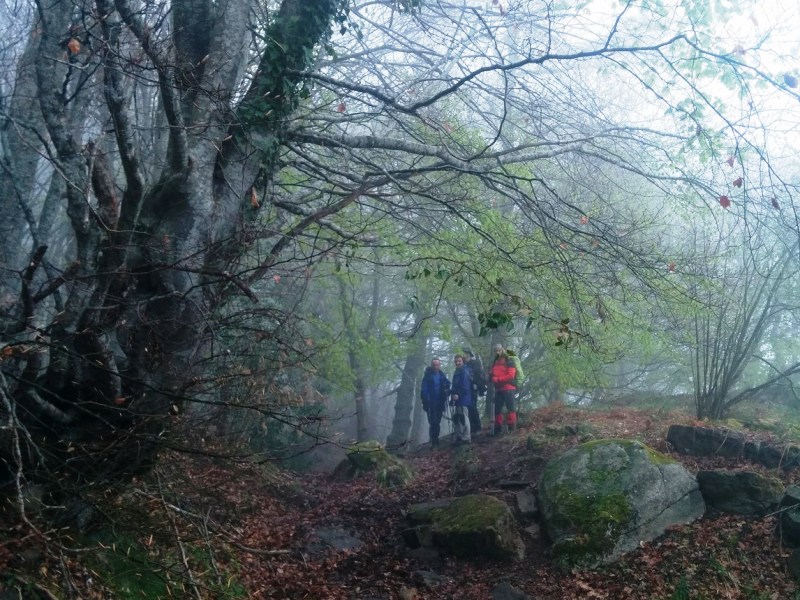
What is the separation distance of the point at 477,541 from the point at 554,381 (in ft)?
32.5

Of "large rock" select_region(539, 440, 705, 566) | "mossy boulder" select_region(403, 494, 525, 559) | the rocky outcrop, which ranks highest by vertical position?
the rocky outcrop

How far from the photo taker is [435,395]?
1443 cm

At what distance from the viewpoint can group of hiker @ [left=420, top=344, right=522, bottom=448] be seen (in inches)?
501

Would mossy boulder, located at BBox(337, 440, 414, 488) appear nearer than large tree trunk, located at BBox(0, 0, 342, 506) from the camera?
No

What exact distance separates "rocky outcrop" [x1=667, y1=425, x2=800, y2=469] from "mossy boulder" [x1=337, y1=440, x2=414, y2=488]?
175 inches

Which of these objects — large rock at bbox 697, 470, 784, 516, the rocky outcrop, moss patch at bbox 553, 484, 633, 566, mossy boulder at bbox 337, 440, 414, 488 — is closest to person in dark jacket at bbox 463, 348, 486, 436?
mossy boulder at bbox 337, 440, 414, 488

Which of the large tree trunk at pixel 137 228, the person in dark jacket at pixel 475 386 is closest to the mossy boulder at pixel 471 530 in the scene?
the large tree trunk at pixel 137 228

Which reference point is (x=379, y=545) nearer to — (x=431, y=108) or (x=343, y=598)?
(x=343, y=598)

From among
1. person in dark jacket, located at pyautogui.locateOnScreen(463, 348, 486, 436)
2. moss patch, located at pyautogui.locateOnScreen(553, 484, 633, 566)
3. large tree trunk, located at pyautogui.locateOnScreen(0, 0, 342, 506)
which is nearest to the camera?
large tree trunk, located at pyautogui.locateOnScreen(0, 0, 342, 506)

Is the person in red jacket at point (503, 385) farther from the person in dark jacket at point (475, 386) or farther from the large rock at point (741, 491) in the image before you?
the large rock at point (741, 491)

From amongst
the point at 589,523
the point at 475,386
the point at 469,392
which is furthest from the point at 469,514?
the point at 475,386

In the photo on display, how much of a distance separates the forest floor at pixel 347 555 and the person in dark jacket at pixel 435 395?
12.6 ft

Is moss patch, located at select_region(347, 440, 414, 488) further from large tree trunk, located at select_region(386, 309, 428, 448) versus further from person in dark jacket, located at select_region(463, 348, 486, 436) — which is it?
large tree trunk, located at select_region(386, 309, 428, 448)

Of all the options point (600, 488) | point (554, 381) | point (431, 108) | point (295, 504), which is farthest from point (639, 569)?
point (554, 381)
